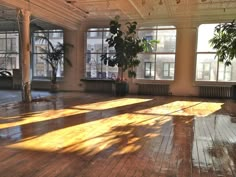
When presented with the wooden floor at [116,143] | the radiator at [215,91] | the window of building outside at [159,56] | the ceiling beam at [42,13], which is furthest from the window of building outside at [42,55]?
the radiator at [215,91]

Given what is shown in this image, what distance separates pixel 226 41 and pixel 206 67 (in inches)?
70.3

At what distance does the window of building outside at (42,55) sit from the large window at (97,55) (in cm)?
135

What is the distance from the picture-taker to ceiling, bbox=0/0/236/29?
799 centimetres

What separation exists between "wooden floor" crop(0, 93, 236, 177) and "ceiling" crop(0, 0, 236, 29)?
367 centimetres

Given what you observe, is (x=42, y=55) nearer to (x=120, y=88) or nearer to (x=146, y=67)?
(x=120, y=88)

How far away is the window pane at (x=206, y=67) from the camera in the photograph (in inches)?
397

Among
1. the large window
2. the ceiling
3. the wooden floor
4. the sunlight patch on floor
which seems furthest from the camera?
the large window

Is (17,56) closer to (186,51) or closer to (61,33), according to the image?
(61,33)

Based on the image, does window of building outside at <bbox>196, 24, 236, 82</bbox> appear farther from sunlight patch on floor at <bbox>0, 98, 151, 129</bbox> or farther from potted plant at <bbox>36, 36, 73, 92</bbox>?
potted plant at <bbox>36, 36, 73, 92</bbox>

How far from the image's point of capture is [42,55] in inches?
472

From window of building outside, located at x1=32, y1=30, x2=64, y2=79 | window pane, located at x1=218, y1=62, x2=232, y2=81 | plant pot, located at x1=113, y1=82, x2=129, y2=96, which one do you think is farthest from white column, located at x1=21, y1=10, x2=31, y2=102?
window pane, located at x1=218, y1=62, x2=232, y2=81

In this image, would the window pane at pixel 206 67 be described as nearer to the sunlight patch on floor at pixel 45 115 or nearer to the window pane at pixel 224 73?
the window pane at pixel 224 73

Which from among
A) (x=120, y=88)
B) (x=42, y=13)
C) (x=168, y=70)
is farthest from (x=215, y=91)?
(x=42, y=13)

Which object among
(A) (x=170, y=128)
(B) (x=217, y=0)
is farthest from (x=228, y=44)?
(A) (x=170, y=128)
